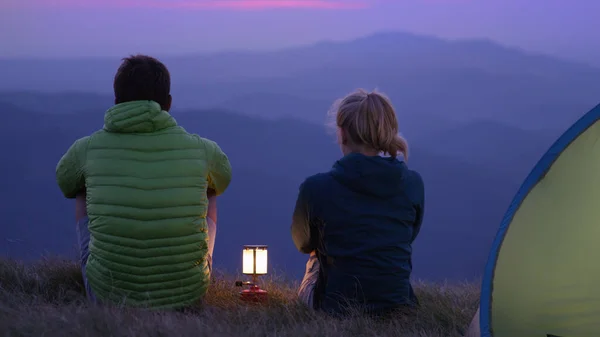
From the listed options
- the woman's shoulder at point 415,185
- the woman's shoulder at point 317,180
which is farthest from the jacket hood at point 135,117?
the woman's shoulder at point 415,185

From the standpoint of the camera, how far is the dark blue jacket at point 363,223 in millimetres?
4344

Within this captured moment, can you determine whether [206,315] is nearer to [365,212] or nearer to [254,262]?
[254,262]

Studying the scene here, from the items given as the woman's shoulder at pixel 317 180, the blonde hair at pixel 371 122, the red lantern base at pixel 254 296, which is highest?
the blonde hair at pixel 371 122

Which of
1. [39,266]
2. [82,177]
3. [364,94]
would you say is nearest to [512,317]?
[364,94]

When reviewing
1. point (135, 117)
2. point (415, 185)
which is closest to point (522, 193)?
point (415, 185)

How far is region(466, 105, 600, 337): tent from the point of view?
12.3 feet

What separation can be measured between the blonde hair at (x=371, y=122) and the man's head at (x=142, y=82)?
888mm

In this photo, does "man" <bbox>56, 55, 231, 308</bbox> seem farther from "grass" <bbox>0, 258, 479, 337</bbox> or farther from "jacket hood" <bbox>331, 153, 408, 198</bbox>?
"jacket hood" <bbox>331, 153, 408, 198</bbox>

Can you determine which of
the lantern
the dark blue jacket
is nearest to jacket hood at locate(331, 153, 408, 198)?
the dark blue jacket

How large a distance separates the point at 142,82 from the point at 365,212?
4.22 feet

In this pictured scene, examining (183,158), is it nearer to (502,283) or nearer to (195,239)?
(195,239)

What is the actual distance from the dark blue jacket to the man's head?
2.90 feet

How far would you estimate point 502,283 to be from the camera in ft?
12.5

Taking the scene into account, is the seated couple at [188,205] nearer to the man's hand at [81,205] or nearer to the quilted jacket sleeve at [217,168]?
the quilted jacket sleeve at [217,168]
